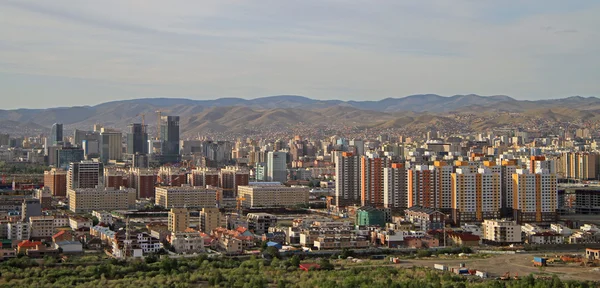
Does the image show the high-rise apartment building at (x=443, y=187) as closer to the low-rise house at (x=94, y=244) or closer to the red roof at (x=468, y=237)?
the red roof at (x=468, y=237)

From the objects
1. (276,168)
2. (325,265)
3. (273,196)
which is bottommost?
(325,265)

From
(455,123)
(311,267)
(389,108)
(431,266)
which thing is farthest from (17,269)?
(389,108)

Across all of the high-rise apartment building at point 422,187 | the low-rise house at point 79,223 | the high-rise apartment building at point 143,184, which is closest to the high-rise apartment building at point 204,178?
the high-rise apartment building at point 143,184

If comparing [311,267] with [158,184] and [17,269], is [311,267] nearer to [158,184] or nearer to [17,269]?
[17,269]

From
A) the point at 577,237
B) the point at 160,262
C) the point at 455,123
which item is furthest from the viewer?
the point at 455,123

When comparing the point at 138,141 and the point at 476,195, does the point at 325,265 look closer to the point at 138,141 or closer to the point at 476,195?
the point at 476,195

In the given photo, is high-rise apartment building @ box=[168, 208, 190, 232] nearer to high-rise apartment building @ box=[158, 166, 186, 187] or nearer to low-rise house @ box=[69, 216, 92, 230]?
low-rise house @ box=[69, 216, 92, 230]

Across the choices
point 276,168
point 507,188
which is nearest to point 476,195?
point 507,188
